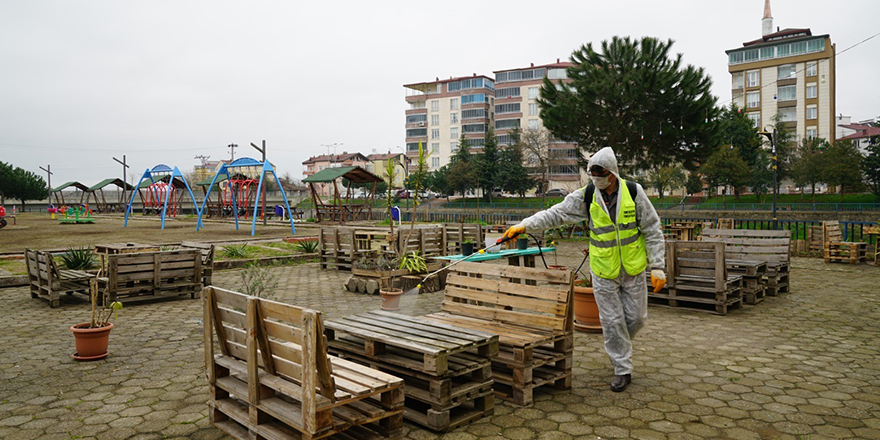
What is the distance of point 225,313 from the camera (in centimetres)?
378

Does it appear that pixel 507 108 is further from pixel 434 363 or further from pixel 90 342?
pixel 434 363

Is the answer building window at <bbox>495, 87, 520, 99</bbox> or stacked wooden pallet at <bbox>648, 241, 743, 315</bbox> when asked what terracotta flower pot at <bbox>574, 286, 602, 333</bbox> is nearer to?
stacked wooden pallet at <bbox>648, 241, 743, 315</bbox>

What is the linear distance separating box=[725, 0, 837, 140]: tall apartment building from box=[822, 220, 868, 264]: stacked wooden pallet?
51.6 m

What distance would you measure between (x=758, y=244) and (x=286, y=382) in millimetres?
9082

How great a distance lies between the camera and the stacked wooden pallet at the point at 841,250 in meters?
13.8

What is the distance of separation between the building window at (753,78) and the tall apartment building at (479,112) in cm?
2056

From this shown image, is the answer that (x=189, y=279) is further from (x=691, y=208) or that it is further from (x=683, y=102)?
(x=691, y=208)

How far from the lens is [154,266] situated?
9.24 m

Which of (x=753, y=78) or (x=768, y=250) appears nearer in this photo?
(x=768, y=250)

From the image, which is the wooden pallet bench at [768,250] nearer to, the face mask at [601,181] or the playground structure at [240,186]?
the face mask at [601,181]

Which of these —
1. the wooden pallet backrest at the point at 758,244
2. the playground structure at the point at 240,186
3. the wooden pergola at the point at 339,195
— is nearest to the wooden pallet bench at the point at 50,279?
the wooden pallet backrest at the point at 758,244

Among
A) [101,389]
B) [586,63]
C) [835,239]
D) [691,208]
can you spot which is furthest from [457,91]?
[101,389]

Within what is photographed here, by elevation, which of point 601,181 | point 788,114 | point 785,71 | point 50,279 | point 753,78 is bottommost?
point 50,279

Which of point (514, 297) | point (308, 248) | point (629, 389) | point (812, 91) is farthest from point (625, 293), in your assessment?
point (812, 91)
